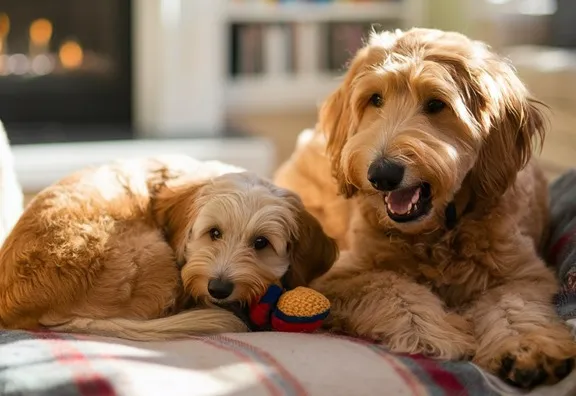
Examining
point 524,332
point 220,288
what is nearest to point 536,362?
point 524,332

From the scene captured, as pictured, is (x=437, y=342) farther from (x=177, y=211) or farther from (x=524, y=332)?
(x=177, y=211)

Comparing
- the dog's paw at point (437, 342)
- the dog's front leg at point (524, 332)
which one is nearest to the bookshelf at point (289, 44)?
the dog's front leg at point (524, 332)

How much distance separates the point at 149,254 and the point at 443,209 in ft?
2.13

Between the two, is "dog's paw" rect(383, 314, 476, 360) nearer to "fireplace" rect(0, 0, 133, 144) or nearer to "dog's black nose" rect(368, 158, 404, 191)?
"dog's black nose" rect(368, 158, 404, 191)

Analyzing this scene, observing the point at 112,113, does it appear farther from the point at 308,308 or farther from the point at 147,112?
the point at 308,308

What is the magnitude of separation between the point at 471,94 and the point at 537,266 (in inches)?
17.0

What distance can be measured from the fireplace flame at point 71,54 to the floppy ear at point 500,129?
3226 mm

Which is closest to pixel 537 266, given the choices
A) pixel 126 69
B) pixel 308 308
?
pixel 308 308

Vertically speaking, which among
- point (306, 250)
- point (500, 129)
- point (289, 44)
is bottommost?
point (306, 250)

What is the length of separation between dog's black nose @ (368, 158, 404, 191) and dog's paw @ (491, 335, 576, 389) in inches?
15.4

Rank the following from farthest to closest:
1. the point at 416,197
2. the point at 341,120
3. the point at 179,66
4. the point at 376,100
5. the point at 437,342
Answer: the point at 179,66, the point at 341,120, the point at 376,100, the point at 416,197, the point at 437,342

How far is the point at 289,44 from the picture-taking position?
16.0 feet

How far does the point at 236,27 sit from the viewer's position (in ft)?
15.8

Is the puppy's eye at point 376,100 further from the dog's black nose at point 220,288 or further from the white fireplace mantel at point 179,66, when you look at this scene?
the white fireplace mantel at point 179,66
